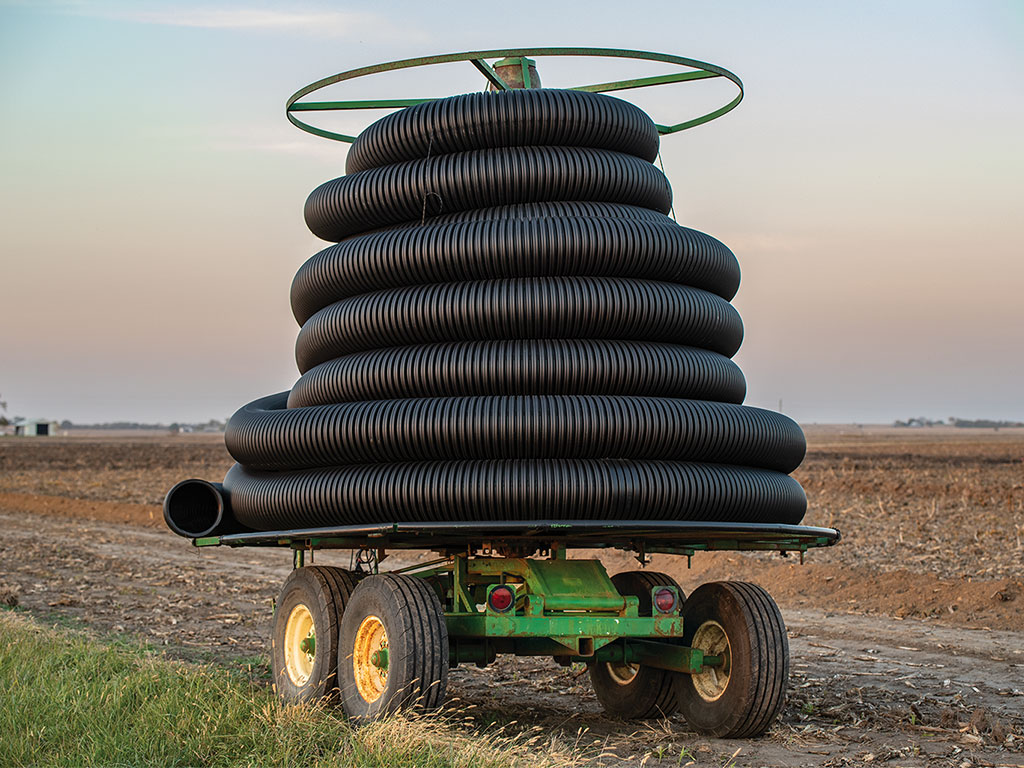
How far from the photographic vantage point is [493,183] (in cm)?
857

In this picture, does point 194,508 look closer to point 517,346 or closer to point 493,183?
point 517,346

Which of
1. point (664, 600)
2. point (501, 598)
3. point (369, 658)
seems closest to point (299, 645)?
point (369, 658)

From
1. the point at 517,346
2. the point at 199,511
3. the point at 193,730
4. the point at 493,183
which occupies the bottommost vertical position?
the point at 193,730

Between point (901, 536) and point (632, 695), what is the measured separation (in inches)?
563

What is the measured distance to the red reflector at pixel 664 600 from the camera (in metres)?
8.12

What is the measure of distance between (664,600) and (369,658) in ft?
6.79

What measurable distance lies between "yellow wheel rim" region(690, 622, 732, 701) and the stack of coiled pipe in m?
0.91

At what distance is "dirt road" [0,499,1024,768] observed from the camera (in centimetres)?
783

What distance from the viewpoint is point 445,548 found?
880cm

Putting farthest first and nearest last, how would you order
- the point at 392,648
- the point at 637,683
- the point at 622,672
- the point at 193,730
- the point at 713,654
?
the point at 622,672 → the point at 637,683 → the point at 713,654 → the point at 392,648 → the point at 193,730

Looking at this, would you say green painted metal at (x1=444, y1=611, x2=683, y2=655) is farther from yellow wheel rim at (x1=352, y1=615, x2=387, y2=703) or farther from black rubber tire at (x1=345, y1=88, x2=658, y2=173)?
black rubber tire at (x1=345, y1=88, x2=658, y2=173)

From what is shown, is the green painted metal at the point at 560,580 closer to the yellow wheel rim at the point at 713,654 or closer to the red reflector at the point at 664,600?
the red reflector at the point at 664,600

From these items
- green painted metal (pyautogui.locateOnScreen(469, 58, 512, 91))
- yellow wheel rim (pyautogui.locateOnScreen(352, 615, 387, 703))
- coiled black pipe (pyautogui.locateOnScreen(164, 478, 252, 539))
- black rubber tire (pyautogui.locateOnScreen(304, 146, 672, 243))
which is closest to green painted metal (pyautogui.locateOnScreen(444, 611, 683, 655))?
yellow wheel rim (pyautogui.locateOnScreen(352, 615, 387, 703))

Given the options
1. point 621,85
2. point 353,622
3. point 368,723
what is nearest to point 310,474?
point 353,622
